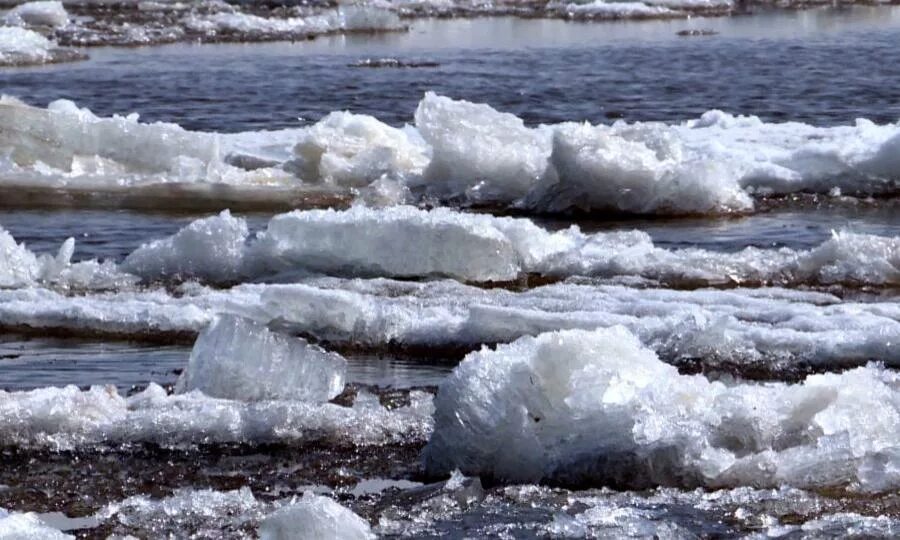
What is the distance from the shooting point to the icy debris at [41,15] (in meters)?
27.9

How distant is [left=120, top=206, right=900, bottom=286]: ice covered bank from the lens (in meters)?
8.29

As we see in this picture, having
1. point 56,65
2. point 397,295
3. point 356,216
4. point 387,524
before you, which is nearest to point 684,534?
point 387,524

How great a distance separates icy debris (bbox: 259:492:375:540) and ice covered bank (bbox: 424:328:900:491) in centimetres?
73

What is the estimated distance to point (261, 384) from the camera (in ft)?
19.5

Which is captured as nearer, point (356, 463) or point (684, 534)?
point (684, 534)

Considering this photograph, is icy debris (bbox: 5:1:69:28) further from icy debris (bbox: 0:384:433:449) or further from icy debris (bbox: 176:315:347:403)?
→ icy debris (bbox: 0:384:433:449)

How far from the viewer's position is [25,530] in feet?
14.4

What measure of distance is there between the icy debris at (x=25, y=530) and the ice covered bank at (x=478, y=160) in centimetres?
653

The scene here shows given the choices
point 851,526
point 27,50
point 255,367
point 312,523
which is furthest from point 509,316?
point 27,50

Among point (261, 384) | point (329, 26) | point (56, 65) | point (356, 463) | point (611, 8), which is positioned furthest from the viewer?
point (611, 8)

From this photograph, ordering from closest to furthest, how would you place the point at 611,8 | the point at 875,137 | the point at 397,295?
1. the point at 397,295
2. the point at 875,137
3. the point at 611,8

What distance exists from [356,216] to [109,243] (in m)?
2.04

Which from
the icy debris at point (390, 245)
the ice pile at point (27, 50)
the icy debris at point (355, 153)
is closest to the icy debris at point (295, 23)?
the ice pile at point (27, 50)

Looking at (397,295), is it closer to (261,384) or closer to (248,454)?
(261,384)
